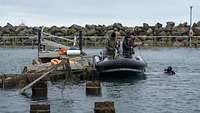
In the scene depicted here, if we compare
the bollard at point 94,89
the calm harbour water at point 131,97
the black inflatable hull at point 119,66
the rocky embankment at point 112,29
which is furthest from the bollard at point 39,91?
the rocky embankment at point 112,29

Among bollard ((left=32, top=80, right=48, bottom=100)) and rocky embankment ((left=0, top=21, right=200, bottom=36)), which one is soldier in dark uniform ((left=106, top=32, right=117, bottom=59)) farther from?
rocky embankment ((left=0, top=21, right=200, bottom=36))

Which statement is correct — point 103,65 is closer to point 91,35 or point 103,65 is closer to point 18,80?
point 18,80

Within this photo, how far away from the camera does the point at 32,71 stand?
1369 inches

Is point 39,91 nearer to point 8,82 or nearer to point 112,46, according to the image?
point 8,82

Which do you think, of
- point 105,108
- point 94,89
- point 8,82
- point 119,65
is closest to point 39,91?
point 94,89

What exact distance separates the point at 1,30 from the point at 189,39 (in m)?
29.2

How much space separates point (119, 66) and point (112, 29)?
178 feet

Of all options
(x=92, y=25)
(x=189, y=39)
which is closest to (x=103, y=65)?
(x=189, y=39)

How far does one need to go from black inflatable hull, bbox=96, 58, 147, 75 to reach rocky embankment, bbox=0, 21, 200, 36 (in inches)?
2010

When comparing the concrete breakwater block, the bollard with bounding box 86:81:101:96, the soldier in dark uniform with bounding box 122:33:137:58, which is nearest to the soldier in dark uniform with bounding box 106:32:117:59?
the soldier in dark uniform with bounding box 122:33:137:58

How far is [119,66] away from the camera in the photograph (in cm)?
3875

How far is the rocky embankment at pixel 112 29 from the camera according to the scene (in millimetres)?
93000

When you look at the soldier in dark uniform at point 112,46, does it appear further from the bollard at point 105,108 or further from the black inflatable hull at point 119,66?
the bollard at point 105,108

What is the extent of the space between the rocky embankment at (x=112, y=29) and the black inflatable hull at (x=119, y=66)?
168 ft
